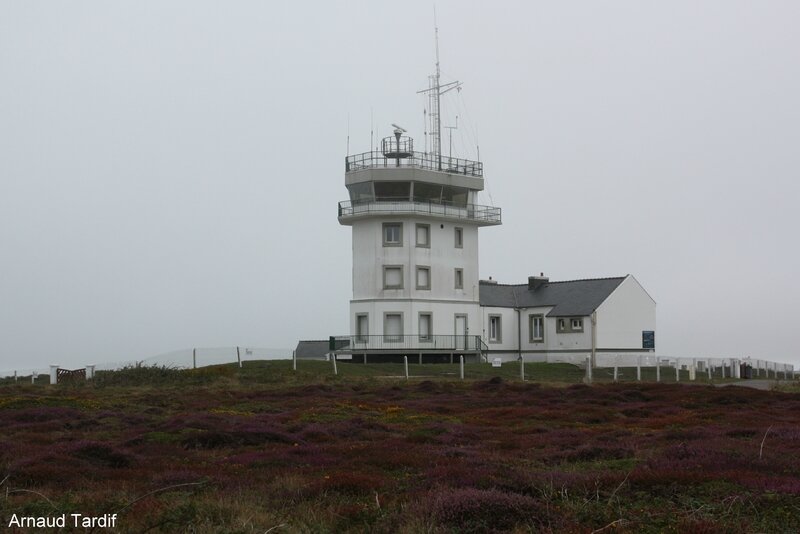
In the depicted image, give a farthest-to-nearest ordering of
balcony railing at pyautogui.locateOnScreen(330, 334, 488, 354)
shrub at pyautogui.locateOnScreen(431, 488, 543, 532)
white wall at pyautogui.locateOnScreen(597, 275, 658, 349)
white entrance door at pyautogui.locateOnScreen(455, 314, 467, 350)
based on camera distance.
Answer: white wall at pyautogui.locateOnScreen(597, 275, 658, 349), white entrance door at pyautogui.locateOnScreen(455, 314, 467, 350), balcony railing at pyautogui.locateOnScreen(330, 334, 488, 354), shrub at pyautogui.locateOnScreen(431, 488, 543, 532)

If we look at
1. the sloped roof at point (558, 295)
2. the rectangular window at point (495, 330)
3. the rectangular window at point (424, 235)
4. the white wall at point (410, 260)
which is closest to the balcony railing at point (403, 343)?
the white wall at point (410, 260)

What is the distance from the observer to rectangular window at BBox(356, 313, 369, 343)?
56.2 meters

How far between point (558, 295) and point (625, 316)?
201 inches

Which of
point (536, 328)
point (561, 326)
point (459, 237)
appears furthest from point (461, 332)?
point (561, 326)

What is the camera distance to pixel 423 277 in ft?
188

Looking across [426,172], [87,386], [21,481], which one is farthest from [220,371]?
[21,481]

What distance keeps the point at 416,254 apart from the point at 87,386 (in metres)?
23.4

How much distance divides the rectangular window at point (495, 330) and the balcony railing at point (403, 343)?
152 inches

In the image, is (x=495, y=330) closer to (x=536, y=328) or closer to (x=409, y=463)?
(x=536, y=328)

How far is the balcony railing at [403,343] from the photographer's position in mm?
55469

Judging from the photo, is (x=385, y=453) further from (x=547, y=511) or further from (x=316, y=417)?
(x=316, y=417)

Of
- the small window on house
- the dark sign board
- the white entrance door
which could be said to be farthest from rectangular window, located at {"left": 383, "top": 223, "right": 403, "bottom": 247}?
the dark sign board

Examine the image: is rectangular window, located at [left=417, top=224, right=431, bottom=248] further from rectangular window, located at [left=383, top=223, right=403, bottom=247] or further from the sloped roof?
the sloped roof

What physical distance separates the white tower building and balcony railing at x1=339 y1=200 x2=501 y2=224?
7 cm
